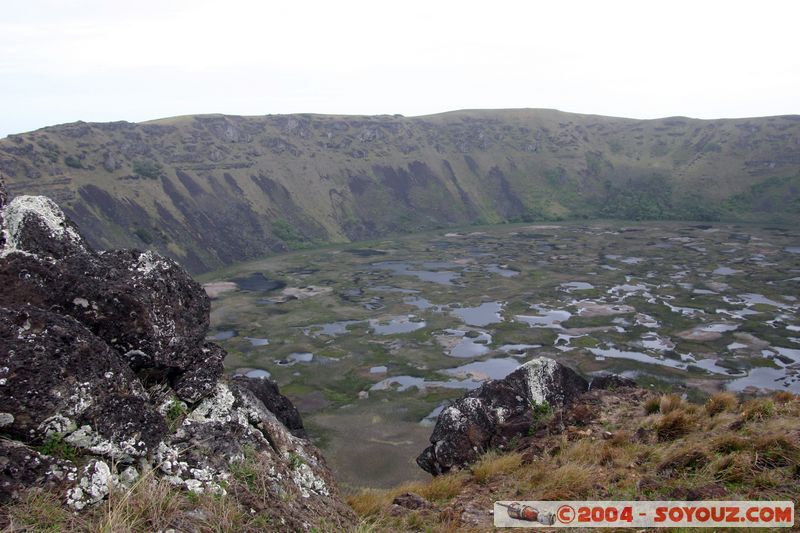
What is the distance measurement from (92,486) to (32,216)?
6036 millimetres

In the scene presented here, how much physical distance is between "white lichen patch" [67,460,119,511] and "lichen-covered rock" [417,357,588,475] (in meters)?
12.7

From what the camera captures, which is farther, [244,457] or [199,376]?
[199,376]

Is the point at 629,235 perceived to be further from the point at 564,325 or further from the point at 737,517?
the point at 737,517

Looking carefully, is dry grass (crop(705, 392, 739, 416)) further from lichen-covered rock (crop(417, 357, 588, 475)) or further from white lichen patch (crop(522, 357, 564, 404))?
white lichen patch (crop(522, 357, 564, 404))

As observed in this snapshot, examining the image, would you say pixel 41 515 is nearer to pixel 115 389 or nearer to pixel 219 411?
pixel 115 389

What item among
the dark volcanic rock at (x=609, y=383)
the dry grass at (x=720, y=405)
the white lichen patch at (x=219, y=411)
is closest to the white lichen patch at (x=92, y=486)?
the white lichen patch at (x=219, y=411)

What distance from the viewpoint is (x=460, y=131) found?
171 metres

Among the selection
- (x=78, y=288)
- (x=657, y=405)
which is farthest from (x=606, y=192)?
(x=78, y=288)

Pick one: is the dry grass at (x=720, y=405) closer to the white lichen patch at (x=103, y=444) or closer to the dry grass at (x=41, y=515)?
the white lichen patch at (x=103, y=444)

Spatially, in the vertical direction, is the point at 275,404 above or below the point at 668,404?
below

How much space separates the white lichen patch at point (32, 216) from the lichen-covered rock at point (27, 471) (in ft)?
14.2

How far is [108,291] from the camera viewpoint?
35.3ft

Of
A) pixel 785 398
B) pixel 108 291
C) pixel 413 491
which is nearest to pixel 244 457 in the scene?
pixel 108 291

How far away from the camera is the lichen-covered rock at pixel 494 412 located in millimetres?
18531
